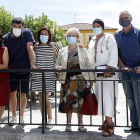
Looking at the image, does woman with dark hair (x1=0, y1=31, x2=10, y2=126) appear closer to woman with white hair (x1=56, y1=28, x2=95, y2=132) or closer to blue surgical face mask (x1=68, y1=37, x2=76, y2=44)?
woman with white hair (x1=56, y1=28, x2=95, y2=132)

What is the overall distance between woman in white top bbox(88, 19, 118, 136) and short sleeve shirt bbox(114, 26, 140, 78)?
0.21m

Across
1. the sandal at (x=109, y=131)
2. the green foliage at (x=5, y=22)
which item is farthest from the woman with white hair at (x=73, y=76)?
the green foliage at (x=5, y=22)

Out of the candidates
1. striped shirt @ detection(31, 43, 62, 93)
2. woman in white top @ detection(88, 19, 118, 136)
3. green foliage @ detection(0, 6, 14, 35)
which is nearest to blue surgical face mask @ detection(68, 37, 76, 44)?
woman in white top @ detection(88, 19, 118, 136)

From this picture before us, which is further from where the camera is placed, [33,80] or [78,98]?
[33,80]

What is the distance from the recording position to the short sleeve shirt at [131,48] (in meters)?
3.78

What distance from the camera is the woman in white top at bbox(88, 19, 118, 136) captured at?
3691 mm

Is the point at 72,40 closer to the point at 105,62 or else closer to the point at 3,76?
the point at 105,62

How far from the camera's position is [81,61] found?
378cm

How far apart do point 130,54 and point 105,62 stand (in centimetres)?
45

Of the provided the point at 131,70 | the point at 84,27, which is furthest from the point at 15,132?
the point at 84,27

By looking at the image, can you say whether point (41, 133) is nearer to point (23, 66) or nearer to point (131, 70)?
point (23, 66)

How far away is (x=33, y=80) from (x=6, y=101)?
63cm

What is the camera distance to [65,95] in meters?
3.91

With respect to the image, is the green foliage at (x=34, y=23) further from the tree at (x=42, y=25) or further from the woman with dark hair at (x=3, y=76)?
the woman with dark hair at (x=3, y=76)
